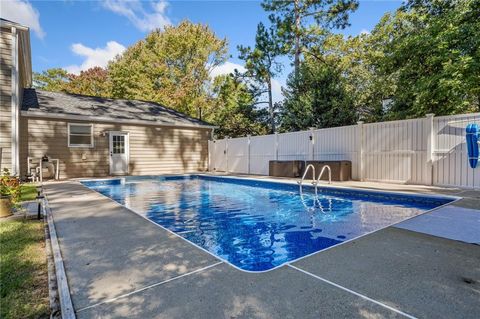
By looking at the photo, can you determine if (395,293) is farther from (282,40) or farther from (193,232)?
(282,40)

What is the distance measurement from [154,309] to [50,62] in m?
30.4

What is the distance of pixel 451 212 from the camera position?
15.1 feet

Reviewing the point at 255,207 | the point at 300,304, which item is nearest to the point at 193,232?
the point at 255,207

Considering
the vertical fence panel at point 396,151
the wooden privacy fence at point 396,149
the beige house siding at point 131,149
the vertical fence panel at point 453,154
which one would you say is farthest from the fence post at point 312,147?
the beige house siding at point 131,149

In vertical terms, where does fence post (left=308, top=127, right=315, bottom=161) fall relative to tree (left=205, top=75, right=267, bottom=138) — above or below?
below

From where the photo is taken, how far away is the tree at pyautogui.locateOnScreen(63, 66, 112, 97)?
25641 millimetres

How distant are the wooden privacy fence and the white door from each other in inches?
252

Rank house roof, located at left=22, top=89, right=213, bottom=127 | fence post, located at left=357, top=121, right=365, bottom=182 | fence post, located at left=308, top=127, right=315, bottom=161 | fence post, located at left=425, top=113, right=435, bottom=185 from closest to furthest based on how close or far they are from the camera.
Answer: fence post, located at left=425, top=113, right=435, bottom=185, fence post, located at left=357, top=121, right=365, bottom=182, fence post, located at left=308, top=127, right=315, bottom=161, house roof, located at left=22, top=89, right=213, bottom=127

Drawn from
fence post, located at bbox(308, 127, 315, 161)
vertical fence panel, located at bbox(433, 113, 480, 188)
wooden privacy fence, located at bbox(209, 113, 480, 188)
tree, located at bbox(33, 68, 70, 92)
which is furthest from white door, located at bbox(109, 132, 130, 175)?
tree, located at bbox(33, 68, 70, 92)

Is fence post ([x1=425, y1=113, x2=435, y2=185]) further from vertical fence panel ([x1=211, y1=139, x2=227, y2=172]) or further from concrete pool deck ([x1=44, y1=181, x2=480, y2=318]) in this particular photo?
vertical fence panel ([x1=211, y1=139, x2=227, y2=172])

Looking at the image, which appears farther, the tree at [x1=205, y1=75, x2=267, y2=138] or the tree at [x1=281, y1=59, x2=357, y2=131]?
the tree at [x1=205, y1=75, x2=267, y2=138]

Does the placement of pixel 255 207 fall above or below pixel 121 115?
below

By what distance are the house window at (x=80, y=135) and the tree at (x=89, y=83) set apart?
15048mm

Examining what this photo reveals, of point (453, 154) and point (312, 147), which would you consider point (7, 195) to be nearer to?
point (312, 147)
